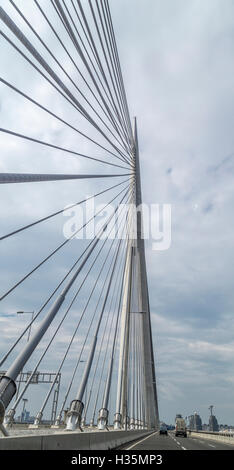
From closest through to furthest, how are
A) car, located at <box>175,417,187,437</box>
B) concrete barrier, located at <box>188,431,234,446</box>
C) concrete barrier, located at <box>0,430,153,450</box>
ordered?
concrete barrier, located at <box>0,430,153,450</box> < concrete barrier, located at <box>188,431,234,446</box> < car, located at <box>175,417,187,437</box>

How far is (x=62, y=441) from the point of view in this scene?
861 centimetres

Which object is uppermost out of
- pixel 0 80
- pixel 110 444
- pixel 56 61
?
pixel 56 61

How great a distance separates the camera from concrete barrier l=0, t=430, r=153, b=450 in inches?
241

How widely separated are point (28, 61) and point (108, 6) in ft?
21.8

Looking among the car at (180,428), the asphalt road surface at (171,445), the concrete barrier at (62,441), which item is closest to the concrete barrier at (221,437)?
the car at (180,428)

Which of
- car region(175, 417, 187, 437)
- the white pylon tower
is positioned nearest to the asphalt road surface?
the white pylon tower

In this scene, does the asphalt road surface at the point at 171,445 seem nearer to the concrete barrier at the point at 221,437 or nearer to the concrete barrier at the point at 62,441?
the concrete barrier at the point at 62,441

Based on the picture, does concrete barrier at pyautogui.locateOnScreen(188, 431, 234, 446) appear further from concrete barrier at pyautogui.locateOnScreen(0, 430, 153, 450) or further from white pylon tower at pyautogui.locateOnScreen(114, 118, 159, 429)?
concrete barrier at pyautogui.locateOnScreen(0, 430, 153, 450)

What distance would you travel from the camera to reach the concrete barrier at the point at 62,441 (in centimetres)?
612

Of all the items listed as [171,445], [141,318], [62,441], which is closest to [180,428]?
[141,318]

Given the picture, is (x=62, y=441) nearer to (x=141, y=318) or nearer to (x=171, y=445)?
(x=171, y=445)

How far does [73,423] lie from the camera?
459 inches
